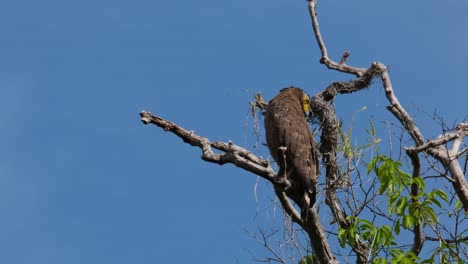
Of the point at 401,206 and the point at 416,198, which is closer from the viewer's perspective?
the point at 401,206

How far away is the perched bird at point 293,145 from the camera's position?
7.06 metres

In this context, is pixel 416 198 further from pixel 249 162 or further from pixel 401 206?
pixel 249 162

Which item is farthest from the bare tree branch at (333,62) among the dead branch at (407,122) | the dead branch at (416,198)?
the dead branch at (416,198)

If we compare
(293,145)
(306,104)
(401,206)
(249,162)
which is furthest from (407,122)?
(249,162)

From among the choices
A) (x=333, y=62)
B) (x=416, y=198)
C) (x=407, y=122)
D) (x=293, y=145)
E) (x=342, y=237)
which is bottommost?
(x=342, y=237)

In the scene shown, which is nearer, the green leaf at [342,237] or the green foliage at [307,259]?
the green leaf at [342,237]

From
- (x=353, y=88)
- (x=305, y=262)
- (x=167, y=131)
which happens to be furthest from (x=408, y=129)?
(x=167, y=131)

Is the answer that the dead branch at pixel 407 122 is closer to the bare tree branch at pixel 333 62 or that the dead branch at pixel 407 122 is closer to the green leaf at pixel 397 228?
the bare tree branch at pixel 333 62

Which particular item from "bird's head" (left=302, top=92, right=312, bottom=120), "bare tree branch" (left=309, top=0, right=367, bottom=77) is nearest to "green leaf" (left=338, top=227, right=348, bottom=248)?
"bird's head" (left=302, top=92, right=312, bottom=120)

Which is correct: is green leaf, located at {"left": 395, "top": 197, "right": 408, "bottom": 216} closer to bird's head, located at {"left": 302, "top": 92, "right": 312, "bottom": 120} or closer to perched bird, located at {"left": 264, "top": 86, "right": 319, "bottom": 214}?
perched bird, located at {"left": 264, "top": 86, "right": 319, "bottom": 214}

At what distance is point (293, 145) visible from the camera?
755 cm

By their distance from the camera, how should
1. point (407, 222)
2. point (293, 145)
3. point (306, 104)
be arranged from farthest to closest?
point (306, 104) → point (293, 145) → point (407, 222)

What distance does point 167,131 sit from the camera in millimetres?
6949

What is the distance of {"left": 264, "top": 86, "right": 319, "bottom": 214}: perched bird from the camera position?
706 cm
